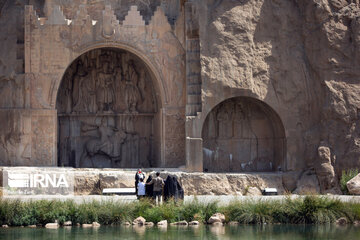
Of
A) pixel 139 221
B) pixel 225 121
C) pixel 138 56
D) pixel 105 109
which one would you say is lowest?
pixel 139 221

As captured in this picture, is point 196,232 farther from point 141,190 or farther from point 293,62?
point 293,62

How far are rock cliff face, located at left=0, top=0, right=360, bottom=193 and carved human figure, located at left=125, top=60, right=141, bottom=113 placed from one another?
2725 mm

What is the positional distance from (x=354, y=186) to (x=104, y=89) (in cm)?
1084

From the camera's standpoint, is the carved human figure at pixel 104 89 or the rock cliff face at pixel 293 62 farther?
the carved human figure at pixel 104 89

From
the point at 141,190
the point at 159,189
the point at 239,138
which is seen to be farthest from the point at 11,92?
the point at 239,138

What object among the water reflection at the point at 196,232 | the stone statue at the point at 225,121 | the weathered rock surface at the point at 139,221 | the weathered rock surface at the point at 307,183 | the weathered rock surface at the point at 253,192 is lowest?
the water reflection at the point at 196,232

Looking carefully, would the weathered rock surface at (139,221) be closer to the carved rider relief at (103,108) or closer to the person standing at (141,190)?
the person standing at (141,190)

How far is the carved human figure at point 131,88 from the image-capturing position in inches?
1220

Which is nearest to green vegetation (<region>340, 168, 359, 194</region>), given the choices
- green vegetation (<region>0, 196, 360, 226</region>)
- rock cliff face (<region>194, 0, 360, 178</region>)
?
rock cliff face (<region>194, 0, 360, 178</region>)

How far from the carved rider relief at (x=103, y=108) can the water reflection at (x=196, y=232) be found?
10887 millimetres

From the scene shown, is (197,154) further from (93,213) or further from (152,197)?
(93,213)

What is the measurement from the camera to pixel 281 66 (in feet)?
94.9

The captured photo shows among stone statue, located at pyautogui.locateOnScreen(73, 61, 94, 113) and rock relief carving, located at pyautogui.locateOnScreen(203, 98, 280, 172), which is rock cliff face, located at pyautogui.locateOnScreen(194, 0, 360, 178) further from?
stone statue, located at pyautogui.locateOnScreen(73, 61, 94, 113)

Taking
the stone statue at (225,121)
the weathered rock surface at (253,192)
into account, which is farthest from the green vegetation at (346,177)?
the stone statue at (225,121)
